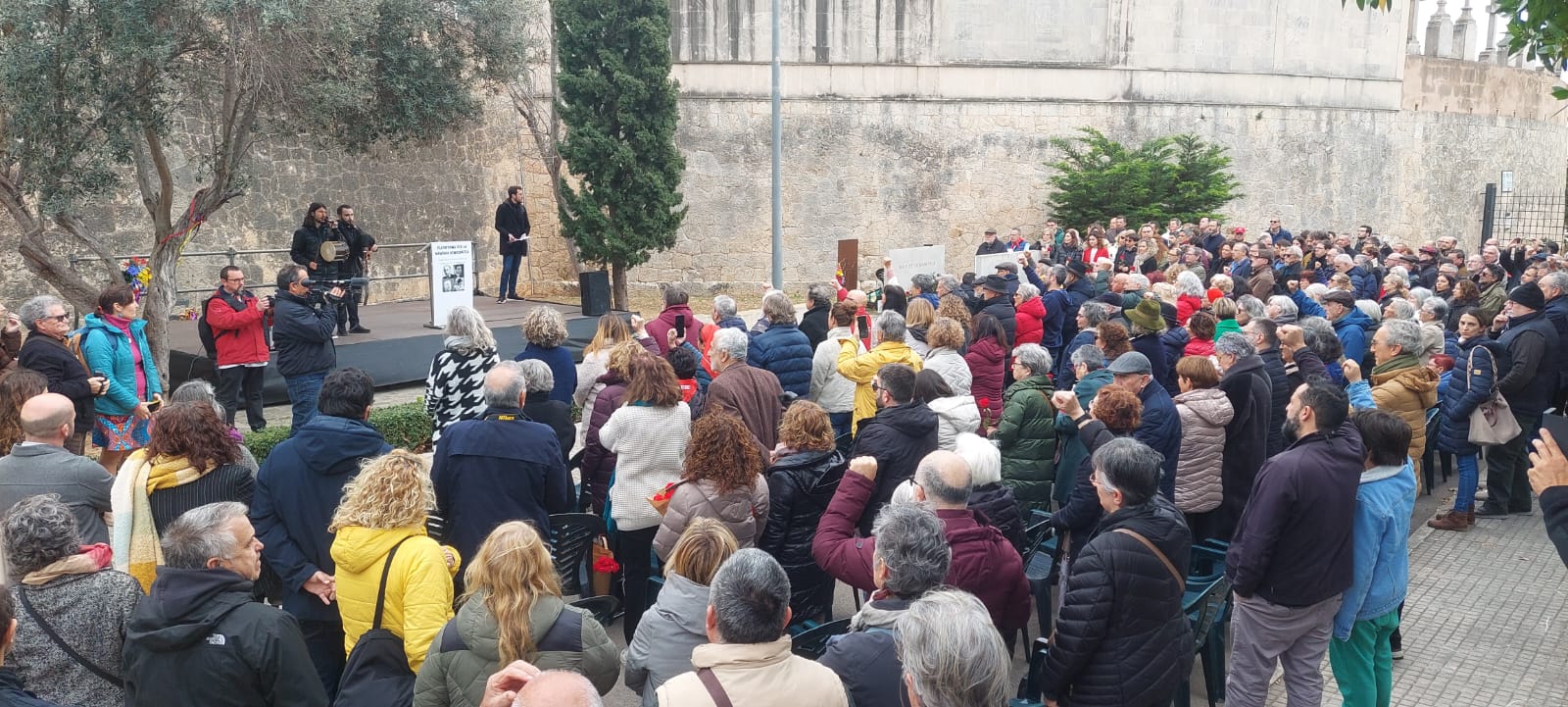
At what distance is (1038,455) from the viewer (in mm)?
5805

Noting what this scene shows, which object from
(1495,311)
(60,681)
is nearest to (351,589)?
(60,681)

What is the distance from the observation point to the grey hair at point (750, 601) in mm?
2857

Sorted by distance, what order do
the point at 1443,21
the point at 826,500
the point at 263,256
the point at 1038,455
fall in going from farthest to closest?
the point at 1443,21
the point at 263,256
the point at 1038,455
the point at 826,500

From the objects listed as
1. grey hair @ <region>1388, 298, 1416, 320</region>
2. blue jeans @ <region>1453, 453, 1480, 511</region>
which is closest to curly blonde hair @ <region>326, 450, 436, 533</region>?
blue jeans @ <region>1453, 453, 1480, 511</region>

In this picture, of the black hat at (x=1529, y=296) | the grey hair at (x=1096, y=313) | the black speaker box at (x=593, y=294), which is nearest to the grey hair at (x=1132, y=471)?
the grey hair at (x=1096, y=313)

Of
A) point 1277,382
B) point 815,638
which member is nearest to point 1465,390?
point 1277,382

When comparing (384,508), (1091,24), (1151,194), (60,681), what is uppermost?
(1091,24)

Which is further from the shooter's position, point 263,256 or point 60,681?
point 263,256

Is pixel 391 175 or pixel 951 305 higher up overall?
pixel 391 175

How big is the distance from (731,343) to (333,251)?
767 cm

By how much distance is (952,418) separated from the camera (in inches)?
225

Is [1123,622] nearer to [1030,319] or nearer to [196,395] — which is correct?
[196,395]

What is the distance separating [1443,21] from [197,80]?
32.5 metres

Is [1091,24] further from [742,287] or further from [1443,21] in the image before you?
[1443,21]
